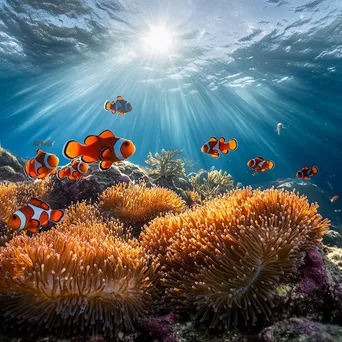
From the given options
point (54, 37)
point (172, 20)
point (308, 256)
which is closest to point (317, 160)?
point (172, 20)

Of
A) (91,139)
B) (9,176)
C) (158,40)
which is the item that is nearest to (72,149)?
(91,139)

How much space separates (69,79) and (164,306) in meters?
28.3

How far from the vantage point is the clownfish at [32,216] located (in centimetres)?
285

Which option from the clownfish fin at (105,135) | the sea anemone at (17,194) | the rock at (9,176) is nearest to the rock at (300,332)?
the clownfish fin at (105,135)

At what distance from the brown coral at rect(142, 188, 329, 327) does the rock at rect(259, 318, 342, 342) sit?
0.13 m

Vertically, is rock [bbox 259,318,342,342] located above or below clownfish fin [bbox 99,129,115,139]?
below

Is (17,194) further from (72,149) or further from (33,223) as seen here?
(72,149)

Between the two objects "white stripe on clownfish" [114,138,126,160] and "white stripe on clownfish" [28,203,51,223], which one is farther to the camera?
"white stripe on clownfish" [28,203,51,223]

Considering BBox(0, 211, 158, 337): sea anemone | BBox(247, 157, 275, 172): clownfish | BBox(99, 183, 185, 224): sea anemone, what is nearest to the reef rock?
BBox(247, 157, 275, 172): clownfish

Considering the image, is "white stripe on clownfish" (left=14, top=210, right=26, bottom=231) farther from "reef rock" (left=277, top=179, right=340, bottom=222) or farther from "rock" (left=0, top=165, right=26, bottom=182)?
"reef rock" (left=277, top=179, right=340, bottom=222)

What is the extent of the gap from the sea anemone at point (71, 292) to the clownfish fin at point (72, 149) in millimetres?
924

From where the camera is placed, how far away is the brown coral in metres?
2.07

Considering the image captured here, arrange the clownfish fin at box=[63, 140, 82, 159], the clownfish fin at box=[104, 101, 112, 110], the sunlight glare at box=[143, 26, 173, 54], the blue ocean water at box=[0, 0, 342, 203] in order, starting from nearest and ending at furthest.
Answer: the clownfish fin at box=[63, 140, 82, 159] → the clownfish fin at box=[104, 101, 112, 110] → the blue ocean water at box=[0, 0, 342, 203] → the sunlight glare at box=[143, 26, 173, 54]

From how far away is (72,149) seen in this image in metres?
2.63
